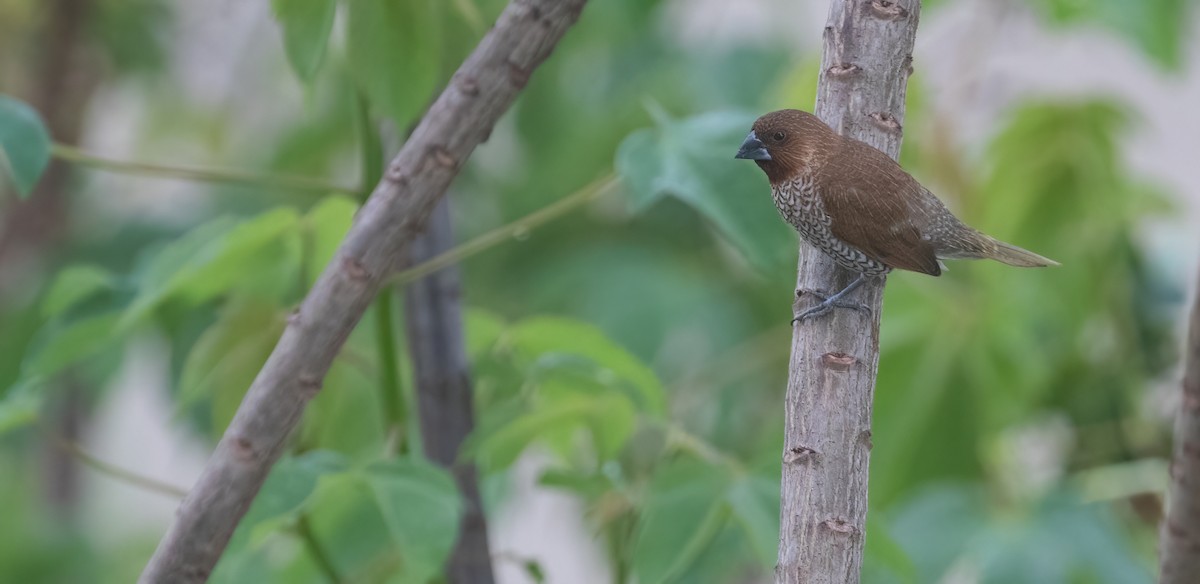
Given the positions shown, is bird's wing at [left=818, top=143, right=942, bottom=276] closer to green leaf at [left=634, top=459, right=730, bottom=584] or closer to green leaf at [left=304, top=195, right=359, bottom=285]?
green leaf at [left=634, top=459, right=730, bottom=584]

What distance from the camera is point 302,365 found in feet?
2.12

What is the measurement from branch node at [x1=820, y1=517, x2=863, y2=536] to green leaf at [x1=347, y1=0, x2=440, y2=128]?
38 cm

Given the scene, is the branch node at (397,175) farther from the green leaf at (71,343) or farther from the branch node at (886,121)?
the green leaf at (71,343)

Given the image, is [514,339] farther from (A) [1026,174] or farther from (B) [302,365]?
(A) [1026,174]

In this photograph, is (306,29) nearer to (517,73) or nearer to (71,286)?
(517,73)

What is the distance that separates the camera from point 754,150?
0.77 metres

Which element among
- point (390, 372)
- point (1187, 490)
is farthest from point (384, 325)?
point (1187, 490)

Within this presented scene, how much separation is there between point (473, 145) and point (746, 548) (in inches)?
19.5

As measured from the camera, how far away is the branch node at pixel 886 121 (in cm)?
63

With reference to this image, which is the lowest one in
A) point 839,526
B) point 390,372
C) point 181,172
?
point 839,526

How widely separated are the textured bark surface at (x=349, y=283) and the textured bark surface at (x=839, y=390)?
0.15 metres

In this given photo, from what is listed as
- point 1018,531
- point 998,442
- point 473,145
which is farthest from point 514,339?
point 998,442

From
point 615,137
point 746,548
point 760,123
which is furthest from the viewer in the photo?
point 615,137

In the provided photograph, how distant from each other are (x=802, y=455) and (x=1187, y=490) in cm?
35
